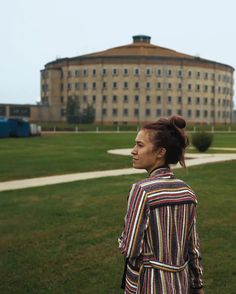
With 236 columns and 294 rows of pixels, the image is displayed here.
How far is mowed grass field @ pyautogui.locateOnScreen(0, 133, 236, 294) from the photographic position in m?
5.36

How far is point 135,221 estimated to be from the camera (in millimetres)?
2496

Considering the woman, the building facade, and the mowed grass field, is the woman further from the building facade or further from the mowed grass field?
the building facade

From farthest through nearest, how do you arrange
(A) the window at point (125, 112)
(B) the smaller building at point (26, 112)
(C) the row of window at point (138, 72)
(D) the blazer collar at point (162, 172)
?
(C) the row of window at point (138, 72) < (A) the window at point (125, 112) < (B) the smaller building at point (26, 112) < (D) the blazer collar at point (162, 172)

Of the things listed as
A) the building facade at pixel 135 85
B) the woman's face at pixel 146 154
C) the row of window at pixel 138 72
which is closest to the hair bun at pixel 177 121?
the woman's face at pixel 146 154

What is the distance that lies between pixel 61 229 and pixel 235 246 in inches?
110

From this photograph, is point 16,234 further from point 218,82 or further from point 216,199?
point 218,82

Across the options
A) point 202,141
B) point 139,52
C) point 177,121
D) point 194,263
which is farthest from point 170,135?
point 139,52

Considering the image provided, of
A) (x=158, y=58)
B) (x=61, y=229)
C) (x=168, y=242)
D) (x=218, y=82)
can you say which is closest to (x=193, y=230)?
(x=168, y=242)

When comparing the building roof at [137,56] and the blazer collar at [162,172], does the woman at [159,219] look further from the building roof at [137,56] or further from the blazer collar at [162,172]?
the building roof at [137,56]

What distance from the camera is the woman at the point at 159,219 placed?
2.50m

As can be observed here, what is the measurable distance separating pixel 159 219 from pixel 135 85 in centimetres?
10436

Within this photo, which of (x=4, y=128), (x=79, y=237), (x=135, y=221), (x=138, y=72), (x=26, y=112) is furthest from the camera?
(x=138, y=72)

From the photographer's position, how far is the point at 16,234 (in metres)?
7.42

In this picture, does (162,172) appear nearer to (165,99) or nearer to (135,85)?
Answer: (135,85)
